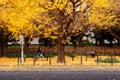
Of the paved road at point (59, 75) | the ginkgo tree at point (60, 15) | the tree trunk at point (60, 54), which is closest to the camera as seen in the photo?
the paved road at point (59, 75)

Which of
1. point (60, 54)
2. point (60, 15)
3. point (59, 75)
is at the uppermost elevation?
point (60, 15)

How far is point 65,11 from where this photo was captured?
144 ft

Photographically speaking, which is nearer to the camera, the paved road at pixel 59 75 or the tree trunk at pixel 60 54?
the paved road at pixel 59 75

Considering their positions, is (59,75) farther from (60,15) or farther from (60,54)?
(60,54)

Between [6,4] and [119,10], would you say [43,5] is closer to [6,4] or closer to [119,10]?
[6,4]

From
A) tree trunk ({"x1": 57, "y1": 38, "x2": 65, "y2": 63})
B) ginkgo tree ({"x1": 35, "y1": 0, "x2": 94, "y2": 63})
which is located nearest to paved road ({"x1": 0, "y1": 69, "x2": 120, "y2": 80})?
ginkgo tree ({"x1": 35, "y1": 0, "x2": 94, "y2": 63})

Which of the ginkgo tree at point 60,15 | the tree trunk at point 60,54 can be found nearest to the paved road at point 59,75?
the ginkgo tree at point 60,15

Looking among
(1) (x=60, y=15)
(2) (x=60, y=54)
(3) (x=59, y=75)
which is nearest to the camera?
(3) (x=59, y=75)

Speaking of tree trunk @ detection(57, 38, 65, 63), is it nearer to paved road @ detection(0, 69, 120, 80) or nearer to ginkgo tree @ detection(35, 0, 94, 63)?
ginkgo tree @ detection(35, 0, 94, 63)

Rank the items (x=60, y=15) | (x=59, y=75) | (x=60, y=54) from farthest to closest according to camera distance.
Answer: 1. (x=60, y=54)
2. (x=60, y=15)
3. (x=59, y=75)

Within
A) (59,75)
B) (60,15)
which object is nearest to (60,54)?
(60,15)

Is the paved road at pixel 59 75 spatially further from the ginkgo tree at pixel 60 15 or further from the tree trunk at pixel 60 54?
the tree trunk at pixel 60 54

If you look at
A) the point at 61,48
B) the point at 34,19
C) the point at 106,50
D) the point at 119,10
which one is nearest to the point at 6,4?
the point at 34,19

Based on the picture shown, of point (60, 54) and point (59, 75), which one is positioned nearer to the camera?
point (59, 75)
